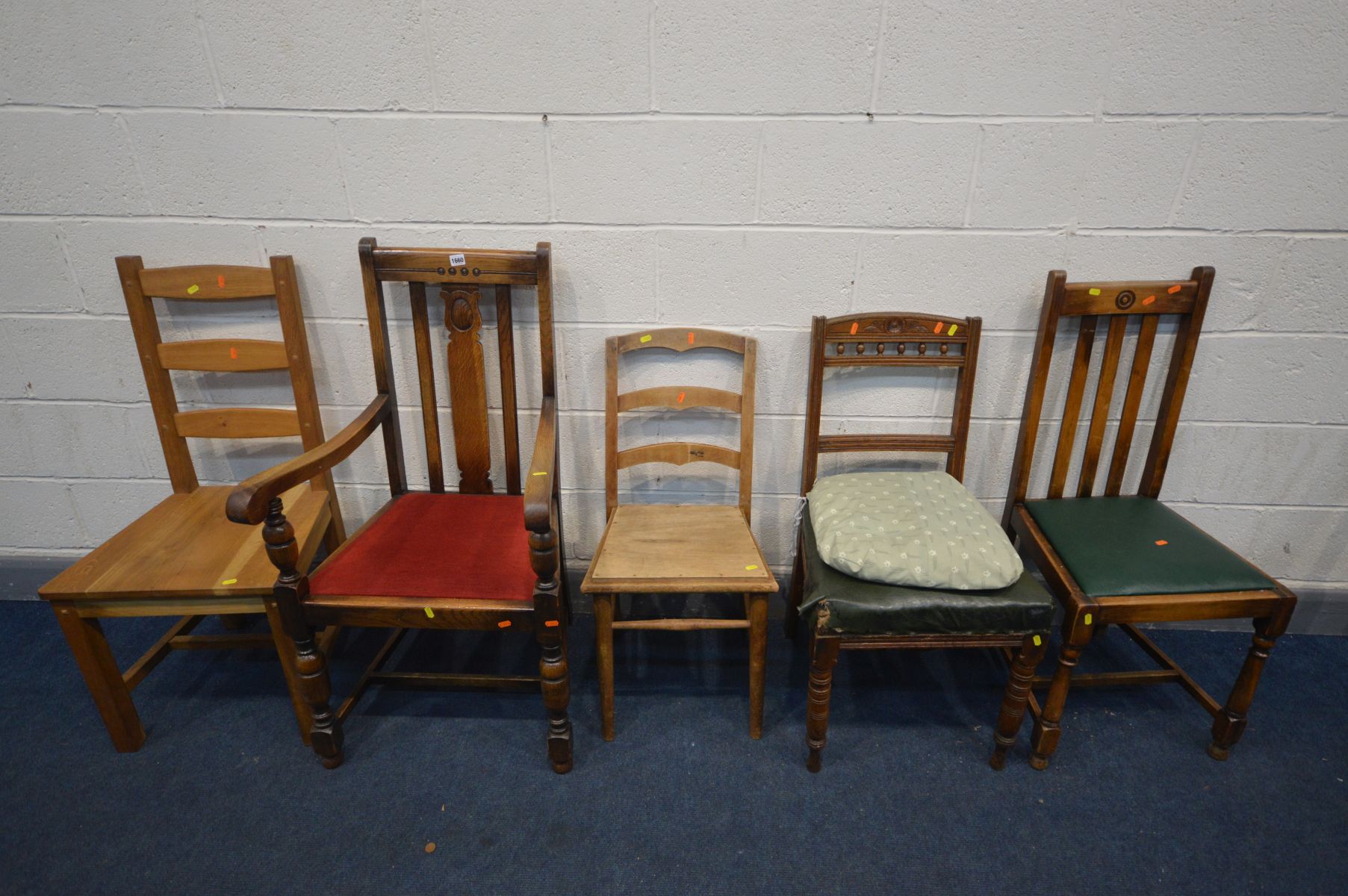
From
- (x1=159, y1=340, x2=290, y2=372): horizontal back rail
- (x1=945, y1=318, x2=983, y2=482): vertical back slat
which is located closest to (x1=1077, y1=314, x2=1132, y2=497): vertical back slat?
(x1=945, y1=318, x2=983, y2=482): vertical back slat

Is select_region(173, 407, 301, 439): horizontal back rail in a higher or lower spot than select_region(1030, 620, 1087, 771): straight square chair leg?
higher

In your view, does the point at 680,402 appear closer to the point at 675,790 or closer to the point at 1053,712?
the point at 675,790

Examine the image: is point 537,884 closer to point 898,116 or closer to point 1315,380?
point 898,116

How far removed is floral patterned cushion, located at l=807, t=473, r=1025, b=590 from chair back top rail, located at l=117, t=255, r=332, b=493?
1.34 m

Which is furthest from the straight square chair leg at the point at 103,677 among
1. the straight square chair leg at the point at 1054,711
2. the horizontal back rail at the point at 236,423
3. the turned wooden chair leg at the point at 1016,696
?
the straight square chair leg at the point at 1054,711

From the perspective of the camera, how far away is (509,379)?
1680mm

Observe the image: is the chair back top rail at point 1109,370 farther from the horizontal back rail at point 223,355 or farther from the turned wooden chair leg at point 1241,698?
the horizontal back rail at point 223,355

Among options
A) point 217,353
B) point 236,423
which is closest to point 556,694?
point 236,423

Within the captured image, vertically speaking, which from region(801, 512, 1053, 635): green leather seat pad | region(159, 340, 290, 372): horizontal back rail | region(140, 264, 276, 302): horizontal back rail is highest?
region(140, 264, 276, 302): horizontal back rail

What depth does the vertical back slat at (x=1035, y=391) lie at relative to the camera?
1.59 metres

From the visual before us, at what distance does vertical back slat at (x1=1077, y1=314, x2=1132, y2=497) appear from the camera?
5.42 feet

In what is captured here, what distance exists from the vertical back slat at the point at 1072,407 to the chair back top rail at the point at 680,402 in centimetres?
81

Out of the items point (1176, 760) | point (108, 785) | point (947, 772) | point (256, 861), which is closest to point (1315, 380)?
point (1176, 760)

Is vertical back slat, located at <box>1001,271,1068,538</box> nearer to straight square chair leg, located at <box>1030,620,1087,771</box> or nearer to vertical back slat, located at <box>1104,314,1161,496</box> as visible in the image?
vertical back slat, located at <box>1104,314,1161,496</box>
